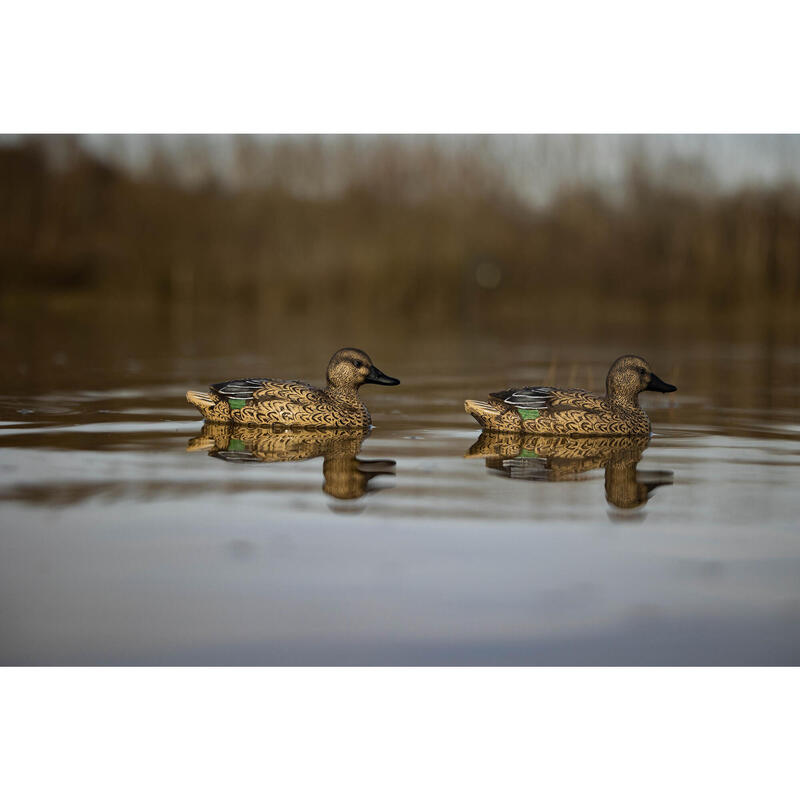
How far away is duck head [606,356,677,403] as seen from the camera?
9.87 m

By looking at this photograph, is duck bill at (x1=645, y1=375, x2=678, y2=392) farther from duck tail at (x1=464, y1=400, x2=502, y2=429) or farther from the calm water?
duck tail at (x1=464, y1=400, x2=502, y2=429)

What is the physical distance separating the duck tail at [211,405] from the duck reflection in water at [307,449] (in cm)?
12

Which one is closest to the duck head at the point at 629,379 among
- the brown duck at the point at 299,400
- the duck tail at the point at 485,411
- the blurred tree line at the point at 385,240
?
the duck tail at the point at 485,411

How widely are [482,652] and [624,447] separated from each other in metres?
4.92

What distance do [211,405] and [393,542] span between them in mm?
4301

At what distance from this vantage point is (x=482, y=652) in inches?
186

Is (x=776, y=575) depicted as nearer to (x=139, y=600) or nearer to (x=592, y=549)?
(x=592, y=549)

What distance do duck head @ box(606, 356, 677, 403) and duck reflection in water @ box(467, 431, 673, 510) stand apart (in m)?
0.39

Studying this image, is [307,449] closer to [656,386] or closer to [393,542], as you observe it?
[656,386]

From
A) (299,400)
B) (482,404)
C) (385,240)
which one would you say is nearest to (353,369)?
(299,400)

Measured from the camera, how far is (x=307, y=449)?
9.23m

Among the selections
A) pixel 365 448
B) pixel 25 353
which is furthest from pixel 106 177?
pixel 365 448

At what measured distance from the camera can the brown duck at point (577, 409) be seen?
378 inches

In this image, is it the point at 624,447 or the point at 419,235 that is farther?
the point at 419,235
